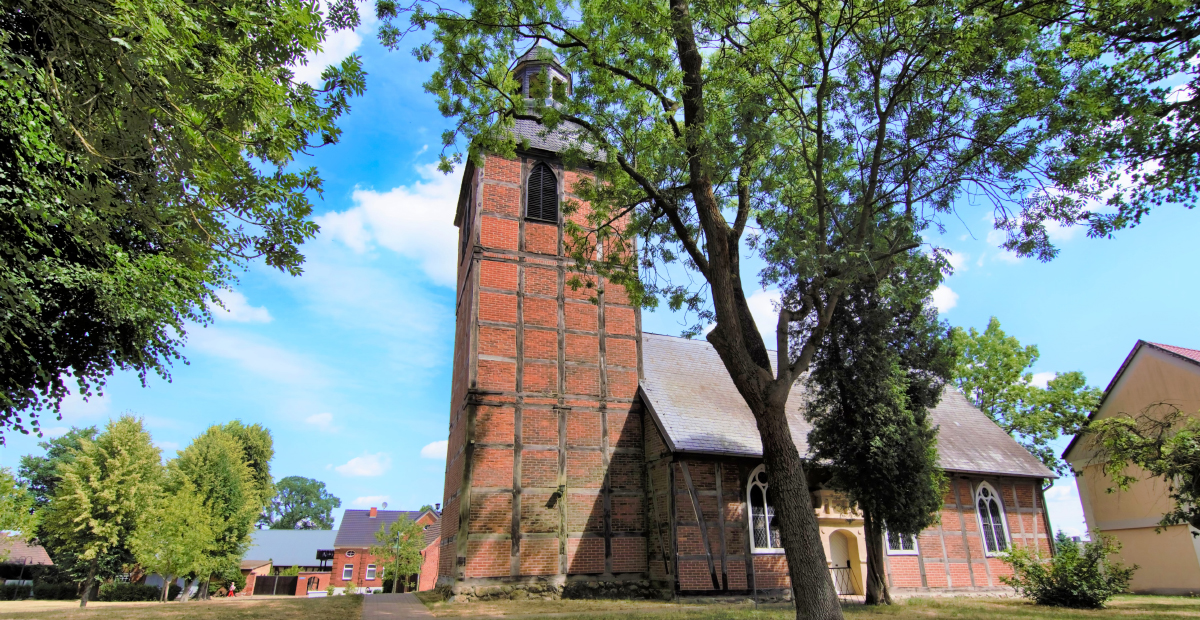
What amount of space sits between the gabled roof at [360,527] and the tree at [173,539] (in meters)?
19.2

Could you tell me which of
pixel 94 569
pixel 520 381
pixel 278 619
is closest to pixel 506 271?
pixel 520 381

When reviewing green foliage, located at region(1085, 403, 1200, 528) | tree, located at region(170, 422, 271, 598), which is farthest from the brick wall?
tree, located at region(170, 422, 271, 598)

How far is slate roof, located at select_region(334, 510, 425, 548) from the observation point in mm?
42562

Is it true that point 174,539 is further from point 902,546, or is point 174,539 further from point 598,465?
point 902,546

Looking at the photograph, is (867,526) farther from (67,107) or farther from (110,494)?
(110,494)

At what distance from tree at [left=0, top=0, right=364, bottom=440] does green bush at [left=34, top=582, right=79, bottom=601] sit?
28.7m

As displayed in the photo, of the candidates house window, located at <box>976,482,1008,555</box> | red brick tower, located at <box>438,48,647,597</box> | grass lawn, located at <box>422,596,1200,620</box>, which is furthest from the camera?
house window, located at <box>976,482,1008,555</box>

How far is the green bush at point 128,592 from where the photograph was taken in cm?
2511

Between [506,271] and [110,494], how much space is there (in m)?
21.3

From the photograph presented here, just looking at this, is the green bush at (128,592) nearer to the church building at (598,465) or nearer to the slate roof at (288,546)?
the slate roof at (288,546)

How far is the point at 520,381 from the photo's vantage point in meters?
14.2

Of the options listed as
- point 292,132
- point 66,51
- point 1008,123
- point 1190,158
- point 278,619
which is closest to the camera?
point 66,51

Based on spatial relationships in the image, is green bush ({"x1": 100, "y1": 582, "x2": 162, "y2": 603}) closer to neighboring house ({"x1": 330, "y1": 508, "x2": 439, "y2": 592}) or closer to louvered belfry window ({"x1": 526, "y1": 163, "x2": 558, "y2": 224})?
neighboring house ({"x1": 330, "y1": 508, "x2": 439, "y2": 592})

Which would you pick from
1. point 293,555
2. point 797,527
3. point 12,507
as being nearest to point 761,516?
point 797,527
